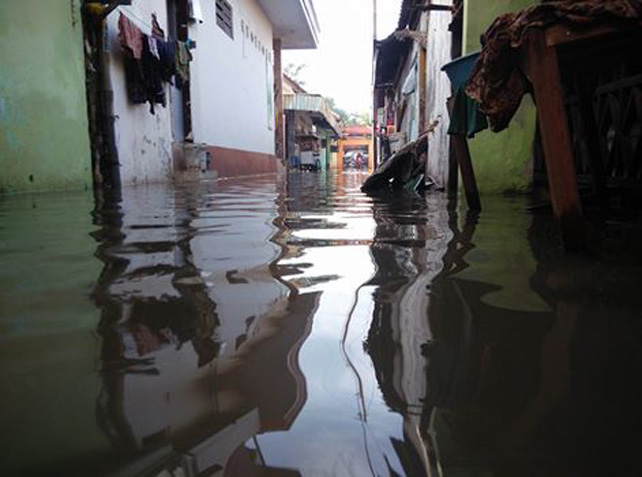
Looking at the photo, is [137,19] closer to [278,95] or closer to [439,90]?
[439,90]

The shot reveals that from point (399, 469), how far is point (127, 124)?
7.68m

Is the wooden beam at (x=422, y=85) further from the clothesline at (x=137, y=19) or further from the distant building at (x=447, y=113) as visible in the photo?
the clothesline at (x=137, y=19)

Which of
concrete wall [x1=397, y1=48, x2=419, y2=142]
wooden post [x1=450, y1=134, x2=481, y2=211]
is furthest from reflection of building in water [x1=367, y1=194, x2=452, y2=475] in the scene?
concrete wall [x1=397, y1=48, x2=419, y2=142]

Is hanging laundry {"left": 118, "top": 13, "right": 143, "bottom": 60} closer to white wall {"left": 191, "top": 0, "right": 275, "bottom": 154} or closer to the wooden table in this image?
white wall {"left": 191, "top": 0, "right": 275, "bottom": 154}

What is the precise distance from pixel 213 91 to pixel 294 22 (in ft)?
22.7

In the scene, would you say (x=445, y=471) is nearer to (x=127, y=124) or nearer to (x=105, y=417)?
(x=105, y=417)

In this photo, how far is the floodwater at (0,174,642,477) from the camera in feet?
2.02

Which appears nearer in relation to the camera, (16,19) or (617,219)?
(617,219)

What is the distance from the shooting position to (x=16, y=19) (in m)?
5.12

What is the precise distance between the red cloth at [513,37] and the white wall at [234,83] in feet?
29.4

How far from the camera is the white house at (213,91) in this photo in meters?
7.51

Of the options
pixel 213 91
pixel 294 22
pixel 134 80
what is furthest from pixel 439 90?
pixel 294 22

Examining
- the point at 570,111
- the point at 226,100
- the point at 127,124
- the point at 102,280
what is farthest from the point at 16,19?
the point at 226,100

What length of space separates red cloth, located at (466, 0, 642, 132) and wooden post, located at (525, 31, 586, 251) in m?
0.06
